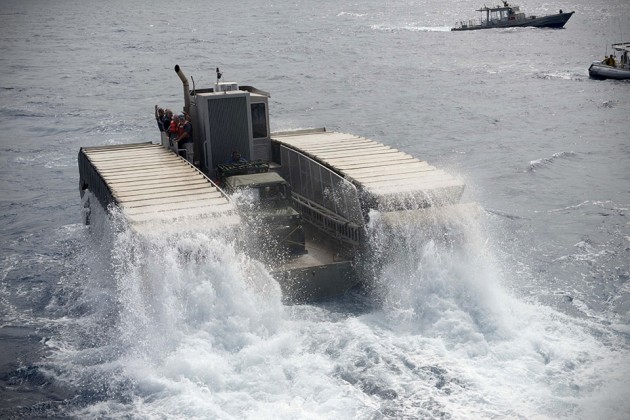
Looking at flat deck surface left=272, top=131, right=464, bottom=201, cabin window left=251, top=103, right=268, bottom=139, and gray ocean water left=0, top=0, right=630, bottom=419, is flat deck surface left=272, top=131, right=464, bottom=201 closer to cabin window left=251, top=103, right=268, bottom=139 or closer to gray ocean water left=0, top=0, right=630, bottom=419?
cabin window left=251, top=103, right=268, bottom=139

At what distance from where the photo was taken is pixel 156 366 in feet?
63.3

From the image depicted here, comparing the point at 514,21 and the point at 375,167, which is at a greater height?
the point at 514,21

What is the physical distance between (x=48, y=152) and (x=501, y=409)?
32.5 metres

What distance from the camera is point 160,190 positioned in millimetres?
22531

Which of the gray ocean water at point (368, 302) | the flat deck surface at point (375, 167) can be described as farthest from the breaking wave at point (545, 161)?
the flat deck surface at point (375, 167)

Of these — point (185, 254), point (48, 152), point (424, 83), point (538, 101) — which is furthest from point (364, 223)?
point (424, 83)

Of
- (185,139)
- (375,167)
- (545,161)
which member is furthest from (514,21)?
(375,167)

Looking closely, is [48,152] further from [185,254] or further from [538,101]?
[538,101]

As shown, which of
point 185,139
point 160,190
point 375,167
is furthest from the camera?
point 185,139

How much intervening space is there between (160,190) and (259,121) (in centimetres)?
602

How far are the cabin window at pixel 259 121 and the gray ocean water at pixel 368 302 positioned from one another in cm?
583

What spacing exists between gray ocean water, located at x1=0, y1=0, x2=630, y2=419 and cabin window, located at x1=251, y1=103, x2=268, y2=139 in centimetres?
583

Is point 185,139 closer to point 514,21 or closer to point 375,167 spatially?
point 375,167

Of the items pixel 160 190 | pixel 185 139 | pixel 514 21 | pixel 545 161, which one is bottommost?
pixel 545 161
